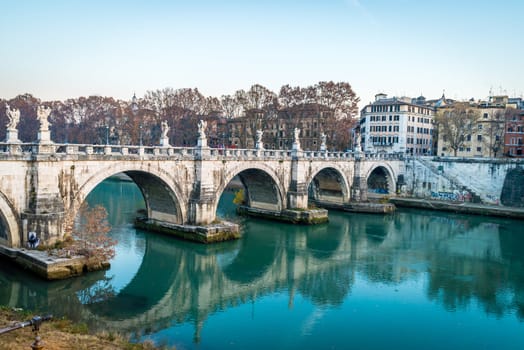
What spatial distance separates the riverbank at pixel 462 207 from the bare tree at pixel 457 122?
44.2ft

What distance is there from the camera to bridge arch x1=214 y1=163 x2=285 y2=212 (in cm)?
3095

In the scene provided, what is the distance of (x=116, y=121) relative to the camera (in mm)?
59156

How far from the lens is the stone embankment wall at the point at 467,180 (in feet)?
130

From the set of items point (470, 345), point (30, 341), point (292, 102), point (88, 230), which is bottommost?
point (470, 345)

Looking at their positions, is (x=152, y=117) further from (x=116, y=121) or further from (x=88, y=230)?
(x=88, y=230)

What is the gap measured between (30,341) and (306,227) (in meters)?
22.1

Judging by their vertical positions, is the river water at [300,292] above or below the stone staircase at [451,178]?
below

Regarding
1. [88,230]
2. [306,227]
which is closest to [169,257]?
[88,230]

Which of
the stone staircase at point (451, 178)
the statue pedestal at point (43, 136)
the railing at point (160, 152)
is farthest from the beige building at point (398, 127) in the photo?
the statue pedestal at point (43, 136)

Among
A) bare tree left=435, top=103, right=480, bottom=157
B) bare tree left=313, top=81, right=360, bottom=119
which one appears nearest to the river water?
bare tree left=313, top=81, right=360, bottom=119

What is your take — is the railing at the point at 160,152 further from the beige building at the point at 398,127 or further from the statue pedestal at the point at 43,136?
the beige building at the point at 398,127

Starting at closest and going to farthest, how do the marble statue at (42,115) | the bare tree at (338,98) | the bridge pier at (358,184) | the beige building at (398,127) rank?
1. the marble statue at (42,115)
2. the bridge pier at (358,184)
3. the bare tree at (338,98)
4. the beige building at (398,127)

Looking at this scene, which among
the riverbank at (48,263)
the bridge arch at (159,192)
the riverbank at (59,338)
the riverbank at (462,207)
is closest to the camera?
the riverbank at (59,338)

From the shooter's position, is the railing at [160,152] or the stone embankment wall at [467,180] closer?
the railing at [160,152]
